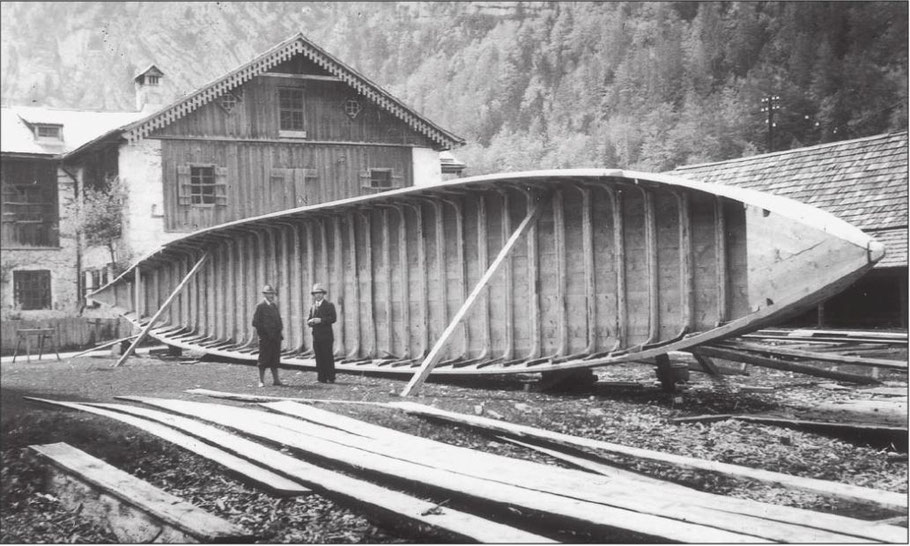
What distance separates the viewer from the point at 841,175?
6.31 metres

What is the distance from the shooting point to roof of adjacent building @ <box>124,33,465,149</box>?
6.36 m

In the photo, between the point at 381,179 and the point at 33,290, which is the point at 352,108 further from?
the point at 33,290

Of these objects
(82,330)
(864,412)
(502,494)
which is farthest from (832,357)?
(82,330)

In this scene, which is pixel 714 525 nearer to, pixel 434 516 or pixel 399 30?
pixel 434 516

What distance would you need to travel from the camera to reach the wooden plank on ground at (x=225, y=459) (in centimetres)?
400

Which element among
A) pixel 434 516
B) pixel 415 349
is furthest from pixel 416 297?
pixel 434 516

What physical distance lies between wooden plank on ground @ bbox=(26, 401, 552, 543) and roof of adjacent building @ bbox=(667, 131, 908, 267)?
353 centimetres

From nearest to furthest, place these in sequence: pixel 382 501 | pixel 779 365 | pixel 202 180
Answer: pixel 382 501 → pixel 202 180 → pixel 779 365

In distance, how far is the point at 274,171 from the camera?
314 inches

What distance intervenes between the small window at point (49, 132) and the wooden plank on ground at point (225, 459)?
5008mm

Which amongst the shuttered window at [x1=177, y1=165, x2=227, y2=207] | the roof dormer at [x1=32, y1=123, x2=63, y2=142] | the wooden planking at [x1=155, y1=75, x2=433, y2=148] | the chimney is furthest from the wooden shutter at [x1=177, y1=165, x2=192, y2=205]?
the roof dormer at [x1=32, y1=123, x2=63, y2=142]

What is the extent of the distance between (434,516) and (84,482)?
2.05 meters

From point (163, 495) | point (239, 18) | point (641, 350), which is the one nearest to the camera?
point (163, 495)

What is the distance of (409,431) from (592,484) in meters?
1.84
